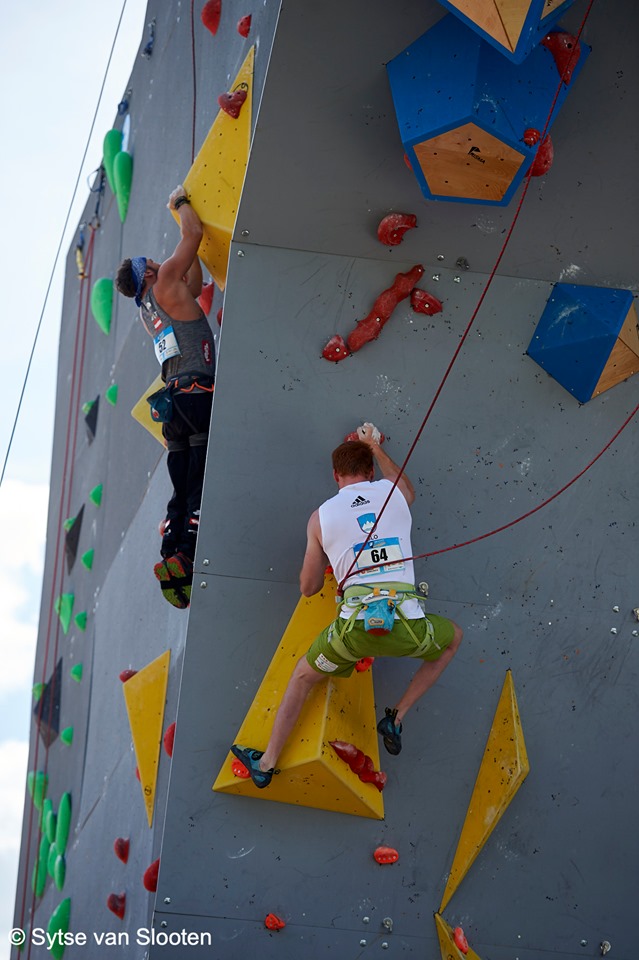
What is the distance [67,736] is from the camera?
7.12m

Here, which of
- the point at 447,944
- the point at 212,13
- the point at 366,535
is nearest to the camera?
the point at 366,535

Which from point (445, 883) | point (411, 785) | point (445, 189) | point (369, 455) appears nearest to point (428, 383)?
point (369, 455)

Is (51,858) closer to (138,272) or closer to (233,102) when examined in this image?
(138,272)

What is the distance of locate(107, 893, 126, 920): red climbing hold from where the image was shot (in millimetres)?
5078

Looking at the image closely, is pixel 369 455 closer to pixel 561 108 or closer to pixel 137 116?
pixel 561 108

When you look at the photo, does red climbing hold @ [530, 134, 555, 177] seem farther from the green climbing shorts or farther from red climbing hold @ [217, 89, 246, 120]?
the green climbing shorts

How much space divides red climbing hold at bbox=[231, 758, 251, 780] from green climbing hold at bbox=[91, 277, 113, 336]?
4.19 metres

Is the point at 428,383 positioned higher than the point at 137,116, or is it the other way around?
the point at 137,116

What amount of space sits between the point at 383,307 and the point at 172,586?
131 cm

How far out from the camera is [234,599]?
4.26 meters

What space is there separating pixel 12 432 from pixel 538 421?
3502mm

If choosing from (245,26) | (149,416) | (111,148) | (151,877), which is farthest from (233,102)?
(111,148)

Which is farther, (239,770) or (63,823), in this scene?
(63,823)

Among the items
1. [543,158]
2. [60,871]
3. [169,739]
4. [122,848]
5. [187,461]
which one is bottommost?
[60,871]
